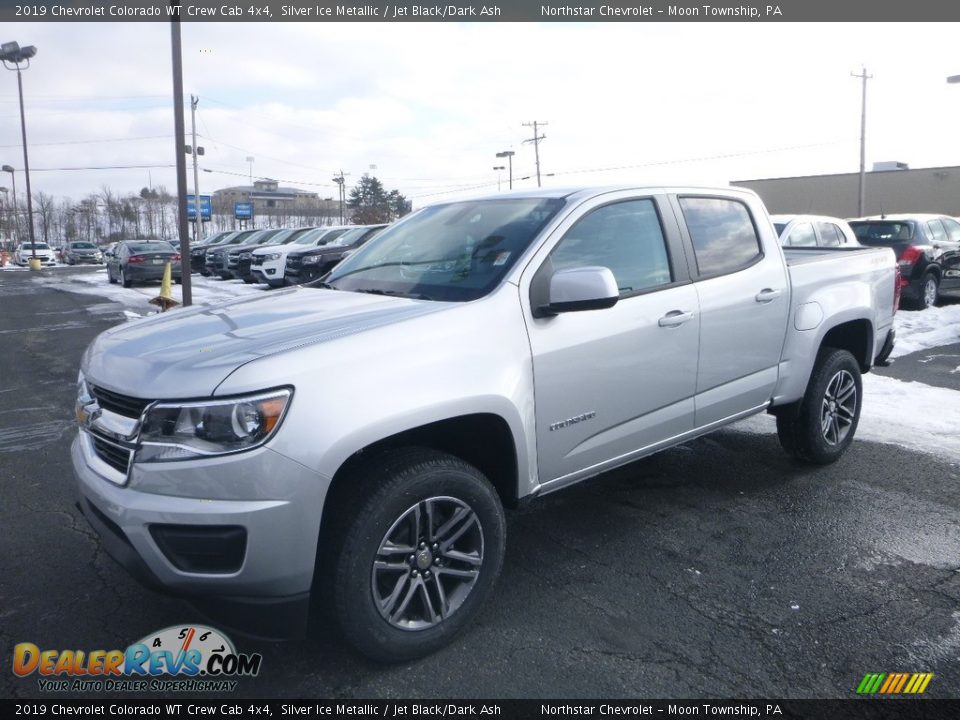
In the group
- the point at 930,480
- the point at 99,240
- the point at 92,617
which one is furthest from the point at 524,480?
the point at 99,240

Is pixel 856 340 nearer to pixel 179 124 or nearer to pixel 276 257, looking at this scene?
pixel 179 124

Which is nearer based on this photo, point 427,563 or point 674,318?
point 427,563

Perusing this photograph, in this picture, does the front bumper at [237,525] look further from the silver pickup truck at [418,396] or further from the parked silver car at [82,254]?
the parked silver car at [82,254]

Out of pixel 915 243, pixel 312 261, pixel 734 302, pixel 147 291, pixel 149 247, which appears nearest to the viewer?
pixel 734 302

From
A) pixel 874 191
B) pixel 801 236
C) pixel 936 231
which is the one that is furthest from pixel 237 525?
pixel 874 191

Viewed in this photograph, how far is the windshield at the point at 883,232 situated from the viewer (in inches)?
546

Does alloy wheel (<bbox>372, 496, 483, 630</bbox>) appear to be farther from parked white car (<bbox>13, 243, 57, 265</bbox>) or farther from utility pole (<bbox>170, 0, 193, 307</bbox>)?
parked white car (<bbox>13, 243, 57, 265</bbox>)

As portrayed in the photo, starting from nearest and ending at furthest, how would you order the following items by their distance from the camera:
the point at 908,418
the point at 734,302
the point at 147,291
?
1. the point at 734,302
2. the point at 908,418
3. the point at 147,291

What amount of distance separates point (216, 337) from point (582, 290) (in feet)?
4.96

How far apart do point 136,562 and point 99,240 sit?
101 metres

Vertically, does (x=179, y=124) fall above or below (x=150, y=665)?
above

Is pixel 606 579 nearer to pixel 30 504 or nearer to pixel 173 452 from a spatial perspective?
pixel 173 452

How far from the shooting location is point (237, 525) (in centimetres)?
244

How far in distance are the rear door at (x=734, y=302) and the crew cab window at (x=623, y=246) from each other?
0.85 feet
